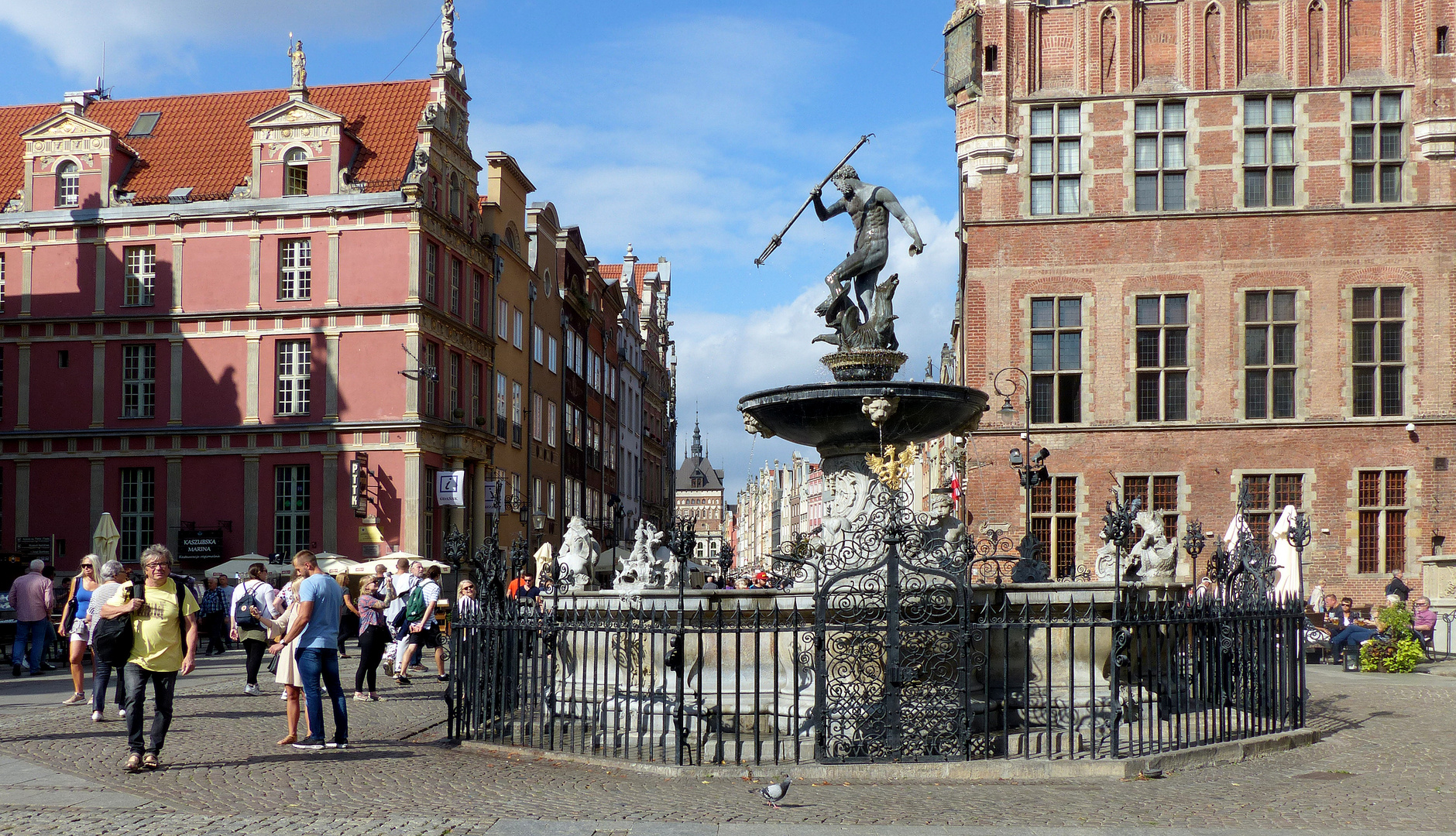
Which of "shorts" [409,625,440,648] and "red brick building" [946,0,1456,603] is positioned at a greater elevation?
"red brick building" [946,0,1456,603]

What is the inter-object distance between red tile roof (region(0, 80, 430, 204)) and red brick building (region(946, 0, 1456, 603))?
15659 millimetres

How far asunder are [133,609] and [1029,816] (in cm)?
687

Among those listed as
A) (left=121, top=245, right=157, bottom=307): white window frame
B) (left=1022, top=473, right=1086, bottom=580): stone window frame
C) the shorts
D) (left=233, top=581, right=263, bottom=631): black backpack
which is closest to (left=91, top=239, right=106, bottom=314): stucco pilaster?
(left=121, top=245, right=157, bottom=307): white window frame

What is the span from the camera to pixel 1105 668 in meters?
12.3

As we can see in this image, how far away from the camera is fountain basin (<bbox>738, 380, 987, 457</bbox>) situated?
13.3 meters

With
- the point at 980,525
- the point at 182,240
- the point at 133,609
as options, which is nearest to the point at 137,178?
the point at 182,240

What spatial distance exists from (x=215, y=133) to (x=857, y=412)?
30.6 meters

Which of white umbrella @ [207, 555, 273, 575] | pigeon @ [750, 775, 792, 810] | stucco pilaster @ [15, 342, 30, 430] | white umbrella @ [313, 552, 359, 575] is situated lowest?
white umbrella @ [207, 555, 273, 575]

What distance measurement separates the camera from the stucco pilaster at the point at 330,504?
34469mm

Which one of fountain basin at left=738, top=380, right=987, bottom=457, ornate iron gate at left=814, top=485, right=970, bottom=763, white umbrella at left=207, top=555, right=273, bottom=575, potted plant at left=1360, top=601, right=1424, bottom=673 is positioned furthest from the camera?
white umbrella at left=207, top=555, right=273, bottom=575

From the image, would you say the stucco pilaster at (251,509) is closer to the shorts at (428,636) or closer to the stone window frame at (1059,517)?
the shorts at (428,636)

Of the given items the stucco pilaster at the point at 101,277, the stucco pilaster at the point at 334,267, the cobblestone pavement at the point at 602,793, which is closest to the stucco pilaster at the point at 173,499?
the stucco pilaster at the point at 101,277

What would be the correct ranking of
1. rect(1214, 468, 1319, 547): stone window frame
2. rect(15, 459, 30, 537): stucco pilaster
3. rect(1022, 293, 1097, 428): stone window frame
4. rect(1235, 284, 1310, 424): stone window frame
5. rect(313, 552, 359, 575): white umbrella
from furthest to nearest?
rect(15, 459, 30, 537): stucco pilaster, rect(1022, 293, 1097, 428): stone window frame, rect(1235, 284, 1310, 424): stone window frame, rect(1214, 468, 1319, 547): stone window frame, rect(313, 552, 359, 575): white umbrella

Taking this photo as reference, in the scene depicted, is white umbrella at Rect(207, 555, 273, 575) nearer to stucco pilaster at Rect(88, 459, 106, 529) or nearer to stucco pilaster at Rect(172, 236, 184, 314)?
stucco pilaster at Rect(88, 459, 106, 529)
